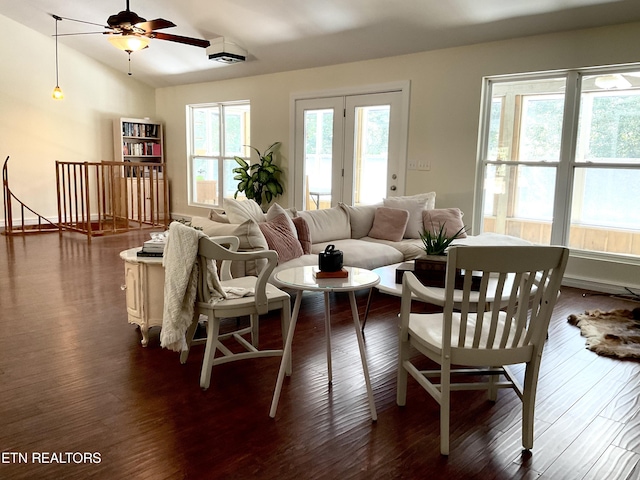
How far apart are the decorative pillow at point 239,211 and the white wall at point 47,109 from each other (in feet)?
19.0

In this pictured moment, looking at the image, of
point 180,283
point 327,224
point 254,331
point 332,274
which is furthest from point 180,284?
point 327,224

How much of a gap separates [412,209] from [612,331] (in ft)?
7.39

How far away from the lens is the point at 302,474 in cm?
197

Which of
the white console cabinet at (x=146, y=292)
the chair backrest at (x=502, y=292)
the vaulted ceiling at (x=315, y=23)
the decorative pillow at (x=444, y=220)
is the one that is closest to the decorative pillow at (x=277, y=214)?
the white console cabinet at (x=146, y=292)

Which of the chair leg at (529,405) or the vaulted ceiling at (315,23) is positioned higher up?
the vaulted ceiling at (315,23)

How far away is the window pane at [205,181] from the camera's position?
29.3ft

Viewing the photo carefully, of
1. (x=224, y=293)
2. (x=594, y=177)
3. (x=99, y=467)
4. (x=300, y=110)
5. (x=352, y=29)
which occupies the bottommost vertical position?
(x=99, y=467)

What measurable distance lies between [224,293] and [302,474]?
1.13m

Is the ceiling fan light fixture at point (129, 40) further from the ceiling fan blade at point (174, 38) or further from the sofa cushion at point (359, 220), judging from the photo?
the sofa cushion at point (359, 220)

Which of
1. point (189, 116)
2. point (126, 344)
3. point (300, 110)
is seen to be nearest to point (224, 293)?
point (126, 344)

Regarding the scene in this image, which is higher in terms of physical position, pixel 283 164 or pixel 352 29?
pixel 352 29

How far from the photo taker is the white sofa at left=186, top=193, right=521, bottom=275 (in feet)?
12.4

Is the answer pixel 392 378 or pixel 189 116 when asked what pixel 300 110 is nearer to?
pixel 189 116

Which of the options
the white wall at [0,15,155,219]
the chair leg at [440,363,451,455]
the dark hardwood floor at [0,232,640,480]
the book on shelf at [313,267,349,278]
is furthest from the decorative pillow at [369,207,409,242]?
the white wall at [0,15,155,219]
